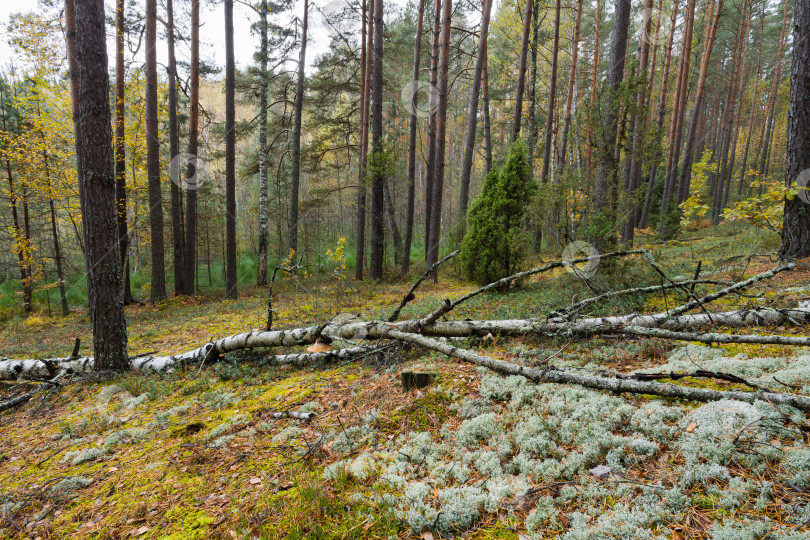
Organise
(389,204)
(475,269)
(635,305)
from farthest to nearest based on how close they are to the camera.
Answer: (389,204) → (475,269) → (635,305)

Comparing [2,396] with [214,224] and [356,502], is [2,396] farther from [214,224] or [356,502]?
[214,224]

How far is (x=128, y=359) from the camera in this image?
5508 mm

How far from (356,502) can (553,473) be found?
3.86 feet

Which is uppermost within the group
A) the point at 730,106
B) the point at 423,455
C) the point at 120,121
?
the point at 730,106

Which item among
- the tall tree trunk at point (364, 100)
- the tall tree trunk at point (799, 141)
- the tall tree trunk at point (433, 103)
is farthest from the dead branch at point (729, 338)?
the tall tree trunk at point (364, 100)

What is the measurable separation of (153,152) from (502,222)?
1245 centimetres

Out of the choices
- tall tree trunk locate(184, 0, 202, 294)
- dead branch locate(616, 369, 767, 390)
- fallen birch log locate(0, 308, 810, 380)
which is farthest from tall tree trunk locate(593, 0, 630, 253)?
tall tree trunk locate(184, 0, 202, 294)

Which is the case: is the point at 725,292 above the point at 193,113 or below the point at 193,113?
below

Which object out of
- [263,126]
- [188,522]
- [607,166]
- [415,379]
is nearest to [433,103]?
[263,126]

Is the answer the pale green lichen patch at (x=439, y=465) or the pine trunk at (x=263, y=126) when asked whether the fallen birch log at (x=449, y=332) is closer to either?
the pale green lichen patch at (x=439, y=465)

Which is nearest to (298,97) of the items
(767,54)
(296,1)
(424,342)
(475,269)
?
(296,1)

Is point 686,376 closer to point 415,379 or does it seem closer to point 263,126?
point 415,379

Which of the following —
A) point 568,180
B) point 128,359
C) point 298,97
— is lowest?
point 128,359

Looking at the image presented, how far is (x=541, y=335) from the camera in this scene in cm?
425
